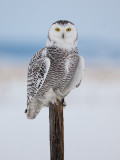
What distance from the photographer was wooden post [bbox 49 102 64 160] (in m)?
2.75

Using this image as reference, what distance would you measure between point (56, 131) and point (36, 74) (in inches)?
16.6

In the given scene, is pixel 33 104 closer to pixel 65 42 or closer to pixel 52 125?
pixel 52 125

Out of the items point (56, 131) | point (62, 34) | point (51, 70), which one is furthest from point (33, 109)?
point (62, 34)

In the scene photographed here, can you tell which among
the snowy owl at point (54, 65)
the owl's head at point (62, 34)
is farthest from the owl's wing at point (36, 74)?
the owl's head at point (62, 34)

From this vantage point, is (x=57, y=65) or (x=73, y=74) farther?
(x=73, y=74)

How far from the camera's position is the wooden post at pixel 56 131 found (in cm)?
275

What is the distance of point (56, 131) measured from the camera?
9.05ft

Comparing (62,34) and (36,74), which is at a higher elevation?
(62,34)

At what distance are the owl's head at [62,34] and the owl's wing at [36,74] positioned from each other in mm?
138

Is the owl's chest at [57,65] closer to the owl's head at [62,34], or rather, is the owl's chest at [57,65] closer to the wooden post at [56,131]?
the owl's head at [62,34]

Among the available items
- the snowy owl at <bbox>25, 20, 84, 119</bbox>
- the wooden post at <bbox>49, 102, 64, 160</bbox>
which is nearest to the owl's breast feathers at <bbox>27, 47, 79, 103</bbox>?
the snowy owl at <bbox>25, 20, 84, 119</bbox>

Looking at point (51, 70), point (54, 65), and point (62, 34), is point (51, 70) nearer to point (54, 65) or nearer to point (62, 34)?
point (54, 65)

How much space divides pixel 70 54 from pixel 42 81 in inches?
10.8

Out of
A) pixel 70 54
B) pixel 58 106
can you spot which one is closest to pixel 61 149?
pixel 58 106
